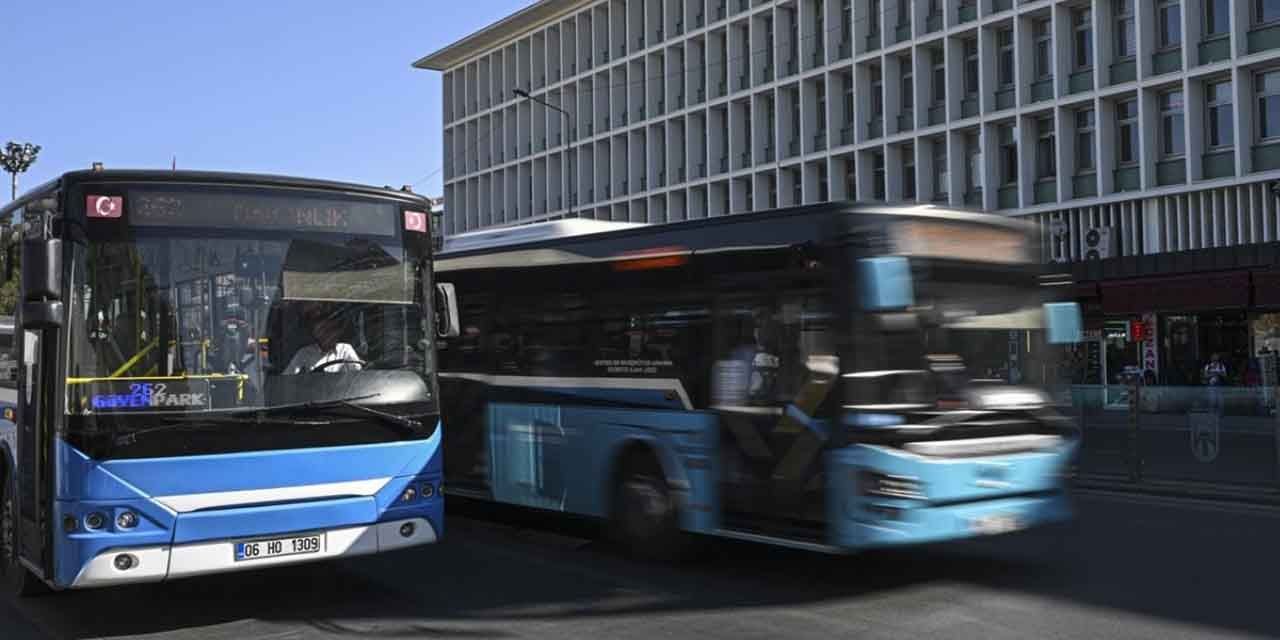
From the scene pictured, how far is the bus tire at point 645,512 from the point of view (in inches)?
389

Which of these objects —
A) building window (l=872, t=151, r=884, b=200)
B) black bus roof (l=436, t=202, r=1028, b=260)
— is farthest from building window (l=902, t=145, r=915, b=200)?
black bus roof (l=436, t=202, r=1028, b=260)

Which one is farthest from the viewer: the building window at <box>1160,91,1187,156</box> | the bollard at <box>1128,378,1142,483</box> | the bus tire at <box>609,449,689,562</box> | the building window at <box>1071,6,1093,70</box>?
the building window at <box>1071,6,1093,70</box>

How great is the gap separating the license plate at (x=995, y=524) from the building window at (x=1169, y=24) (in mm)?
30060

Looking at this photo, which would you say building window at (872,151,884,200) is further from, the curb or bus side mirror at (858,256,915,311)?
bus side mirror at (858,256,915,311)

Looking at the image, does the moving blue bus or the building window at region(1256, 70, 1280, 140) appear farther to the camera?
the building window at region(1256, 70, 1280, 140)

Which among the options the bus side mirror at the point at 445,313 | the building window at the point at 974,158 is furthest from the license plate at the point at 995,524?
the building window at the point at 974,158

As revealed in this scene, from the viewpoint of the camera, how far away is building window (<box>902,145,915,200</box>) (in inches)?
1721

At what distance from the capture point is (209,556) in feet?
24.2

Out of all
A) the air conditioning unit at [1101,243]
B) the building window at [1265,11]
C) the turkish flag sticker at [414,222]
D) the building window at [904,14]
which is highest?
the building window at [904,14]

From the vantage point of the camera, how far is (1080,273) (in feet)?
126

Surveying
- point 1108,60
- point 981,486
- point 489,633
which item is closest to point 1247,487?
point 981,486

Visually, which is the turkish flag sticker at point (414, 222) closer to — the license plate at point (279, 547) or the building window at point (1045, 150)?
the license plate at point (279, 547)

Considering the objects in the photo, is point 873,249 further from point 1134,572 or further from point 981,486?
point 1134,572

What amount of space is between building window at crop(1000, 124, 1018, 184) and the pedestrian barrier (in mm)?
24893
